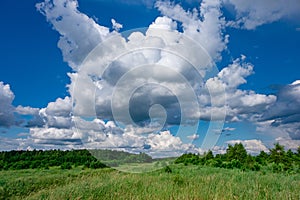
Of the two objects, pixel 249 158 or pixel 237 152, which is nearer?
pixel 249 158

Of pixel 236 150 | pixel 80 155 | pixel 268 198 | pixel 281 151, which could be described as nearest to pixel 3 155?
pixel 80 155

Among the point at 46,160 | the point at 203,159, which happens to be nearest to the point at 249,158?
the point at 203,159

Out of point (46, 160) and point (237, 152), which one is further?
point (46, 160)

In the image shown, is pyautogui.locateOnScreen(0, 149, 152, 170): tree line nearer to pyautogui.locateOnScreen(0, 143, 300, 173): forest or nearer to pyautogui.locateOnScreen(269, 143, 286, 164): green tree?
pyautogui.locateOnScreen(0, 143, 300, 173): forest

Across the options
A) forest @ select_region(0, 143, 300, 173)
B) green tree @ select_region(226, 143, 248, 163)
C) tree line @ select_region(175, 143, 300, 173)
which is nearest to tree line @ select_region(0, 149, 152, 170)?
forest @ select_region(0, 143, 300, 173)

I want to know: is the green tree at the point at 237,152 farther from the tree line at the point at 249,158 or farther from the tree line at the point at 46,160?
the tree line at the point at 46,160

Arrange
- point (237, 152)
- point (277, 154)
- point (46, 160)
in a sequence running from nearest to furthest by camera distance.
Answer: point (277, 154), point (237, 152), point (46, 160)

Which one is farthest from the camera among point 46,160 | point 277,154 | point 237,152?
point 46,160

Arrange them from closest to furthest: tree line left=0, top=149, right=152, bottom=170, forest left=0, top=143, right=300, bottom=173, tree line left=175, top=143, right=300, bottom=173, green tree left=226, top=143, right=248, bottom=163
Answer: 1. forest left=0, top=143, right=300, bottom=173
2. tree line left=175, top=143, right=300, bottom=173
3. green tree left=226, top=143, right=248, bottom=163
4. tree line left=0, top=149, right=152, bottom=170

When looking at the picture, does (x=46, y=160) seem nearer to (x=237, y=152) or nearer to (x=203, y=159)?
(x=203, y=159)

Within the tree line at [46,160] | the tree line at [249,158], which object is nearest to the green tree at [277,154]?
the tree line at [249,158]

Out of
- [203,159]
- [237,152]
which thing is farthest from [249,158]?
[203,159]

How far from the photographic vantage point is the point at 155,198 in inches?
282

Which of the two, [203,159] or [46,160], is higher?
[46,160]
